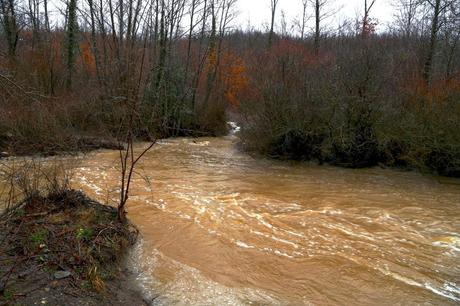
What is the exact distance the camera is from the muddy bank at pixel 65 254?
4.33 metres

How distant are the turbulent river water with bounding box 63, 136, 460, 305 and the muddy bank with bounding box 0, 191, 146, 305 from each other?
0.40 m

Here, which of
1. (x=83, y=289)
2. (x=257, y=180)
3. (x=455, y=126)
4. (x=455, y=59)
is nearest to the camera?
(x=83, y=289)

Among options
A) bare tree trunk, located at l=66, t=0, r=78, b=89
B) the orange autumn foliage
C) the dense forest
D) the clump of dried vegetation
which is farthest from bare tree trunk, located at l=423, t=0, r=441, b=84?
the clump of dried vegetation

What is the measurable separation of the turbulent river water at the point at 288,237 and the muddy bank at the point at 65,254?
40 centimetres

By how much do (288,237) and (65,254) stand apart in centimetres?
377

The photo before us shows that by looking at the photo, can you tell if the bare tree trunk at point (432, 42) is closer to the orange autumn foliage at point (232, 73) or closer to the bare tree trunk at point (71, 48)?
the orange autumn foliage at point (232, 73)

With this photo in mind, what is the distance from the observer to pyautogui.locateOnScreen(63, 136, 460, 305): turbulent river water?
522 cm

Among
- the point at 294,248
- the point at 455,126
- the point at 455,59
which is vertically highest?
the point at 455,59

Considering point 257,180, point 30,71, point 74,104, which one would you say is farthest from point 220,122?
point 257,180

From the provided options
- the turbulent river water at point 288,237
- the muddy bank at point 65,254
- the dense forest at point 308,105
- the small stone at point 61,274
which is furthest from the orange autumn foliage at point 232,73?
the small stone at point 61,274

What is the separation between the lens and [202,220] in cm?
777

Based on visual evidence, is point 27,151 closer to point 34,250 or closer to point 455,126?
point 34,250

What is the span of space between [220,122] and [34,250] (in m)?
19.8

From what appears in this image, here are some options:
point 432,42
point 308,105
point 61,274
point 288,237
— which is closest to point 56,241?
point 61,274
